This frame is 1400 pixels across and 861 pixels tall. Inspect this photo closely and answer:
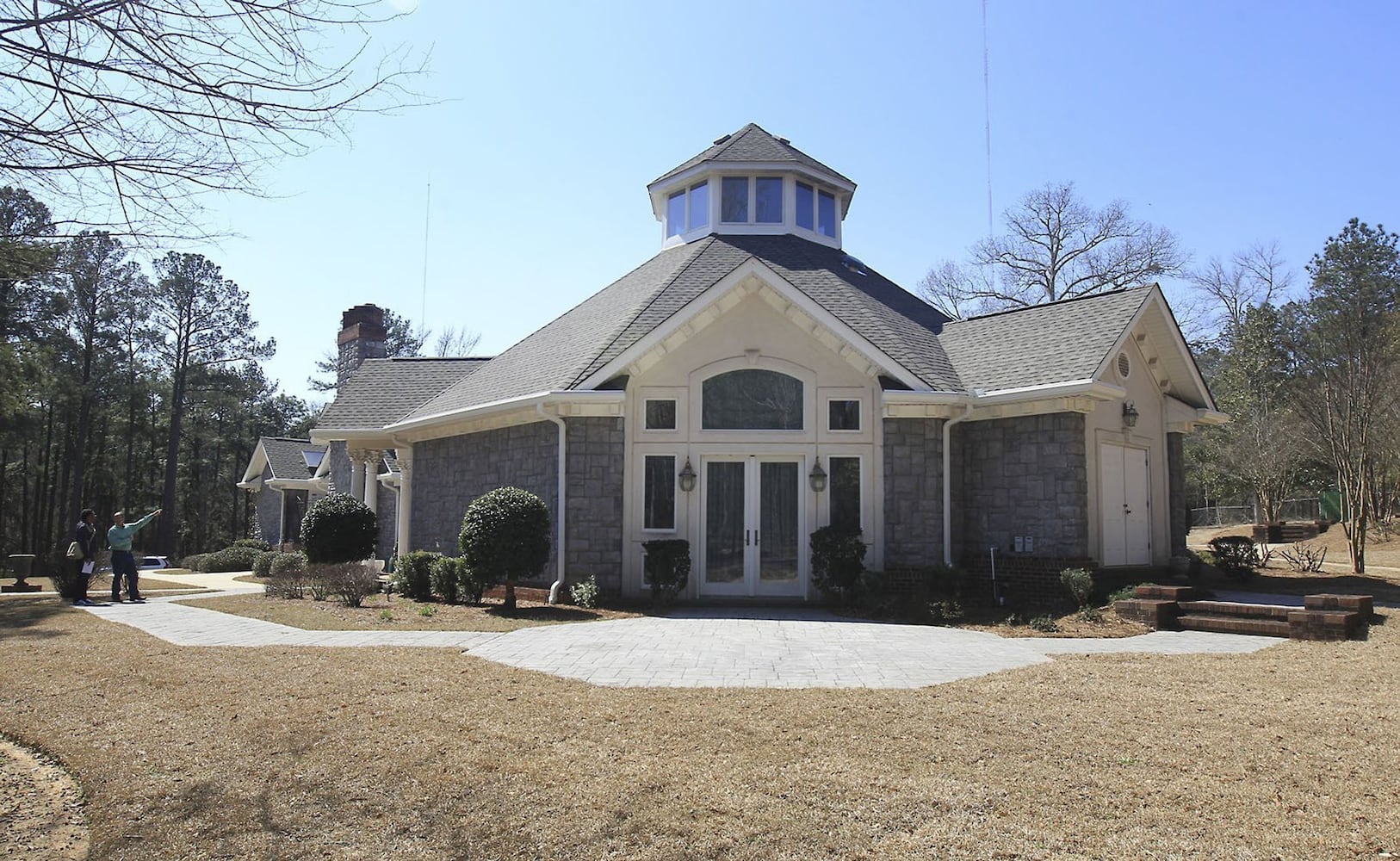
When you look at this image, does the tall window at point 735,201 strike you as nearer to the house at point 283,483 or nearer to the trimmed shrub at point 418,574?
the trimmed shrub at point 418,574

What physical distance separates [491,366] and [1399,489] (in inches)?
1133

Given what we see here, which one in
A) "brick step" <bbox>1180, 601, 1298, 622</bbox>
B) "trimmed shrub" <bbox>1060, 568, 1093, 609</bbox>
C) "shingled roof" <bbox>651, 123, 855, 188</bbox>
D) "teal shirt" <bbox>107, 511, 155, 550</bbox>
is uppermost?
"shingled roof" <bbox>651, 123, 855, 188</bbox>

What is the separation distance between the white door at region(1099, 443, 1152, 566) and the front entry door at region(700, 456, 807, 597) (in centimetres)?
453

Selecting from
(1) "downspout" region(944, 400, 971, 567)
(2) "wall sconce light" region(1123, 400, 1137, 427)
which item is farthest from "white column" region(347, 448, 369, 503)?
(2) "wall sconce light" region(1123, 400, 1137, 427)

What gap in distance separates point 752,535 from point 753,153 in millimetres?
9070

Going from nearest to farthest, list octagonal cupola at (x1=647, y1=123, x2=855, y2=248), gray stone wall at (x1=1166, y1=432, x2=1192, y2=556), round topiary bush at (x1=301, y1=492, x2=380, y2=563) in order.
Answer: gray stone wall at (x1=1166, y1=432, x2=1192, y2=556) → round topiary bush at (x1=301, y1=492, x2=380, y2=563) → octagonal cupola at (x1=647, y1=123, x2=855, y2=248)

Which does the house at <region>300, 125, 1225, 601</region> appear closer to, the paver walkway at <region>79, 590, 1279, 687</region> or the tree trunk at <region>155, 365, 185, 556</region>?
the paver walkway at <region>79, 590, 1279, 687</region>

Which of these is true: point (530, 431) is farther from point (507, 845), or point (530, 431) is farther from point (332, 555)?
point (507, 845)

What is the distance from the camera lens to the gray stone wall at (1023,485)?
508 inches

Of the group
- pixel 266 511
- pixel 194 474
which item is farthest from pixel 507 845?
pixel 194 474

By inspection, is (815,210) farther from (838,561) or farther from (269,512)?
(269,512)

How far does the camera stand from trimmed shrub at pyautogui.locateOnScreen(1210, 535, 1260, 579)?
1514 centimetres

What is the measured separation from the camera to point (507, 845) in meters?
4.10

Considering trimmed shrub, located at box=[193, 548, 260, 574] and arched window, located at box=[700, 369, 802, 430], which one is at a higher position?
arched window, located at box=[700, 369, 802, 430]
